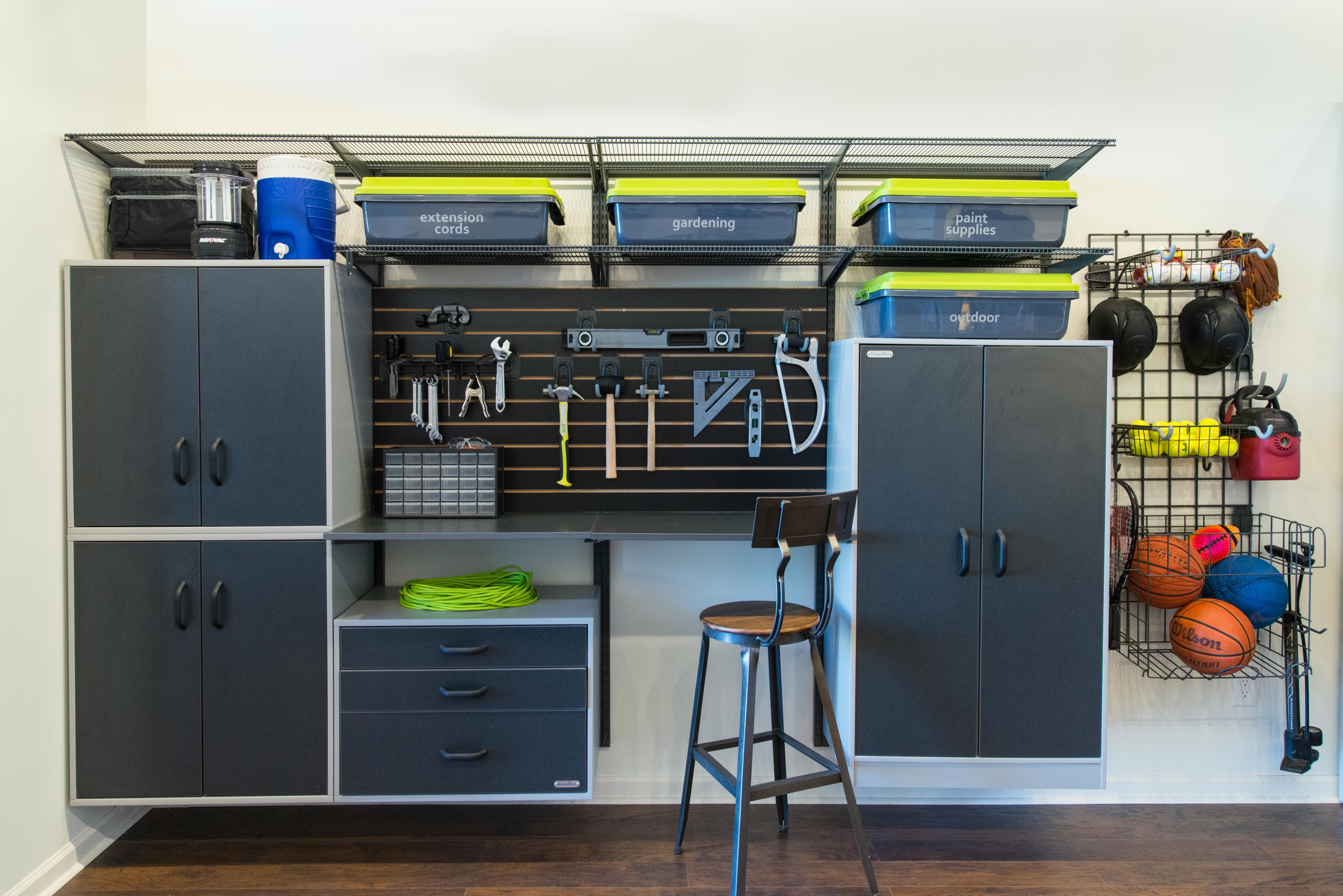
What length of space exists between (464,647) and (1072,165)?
2649 millimetres

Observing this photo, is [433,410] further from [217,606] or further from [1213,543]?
[1213,543]

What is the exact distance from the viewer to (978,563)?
7.42ft

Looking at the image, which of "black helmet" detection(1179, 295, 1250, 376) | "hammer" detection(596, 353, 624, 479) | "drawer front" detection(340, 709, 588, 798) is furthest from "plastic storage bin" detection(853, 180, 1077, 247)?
"drawer front" detection(340, 709, 588, 798)

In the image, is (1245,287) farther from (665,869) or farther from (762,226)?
(665,869)

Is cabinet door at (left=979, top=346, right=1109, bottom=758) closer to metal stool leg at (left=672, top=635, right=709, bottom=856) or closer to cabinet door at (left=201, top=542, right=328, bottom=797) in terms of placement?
metal stool leg at (left=672, top=635, right=709, bottom=856)

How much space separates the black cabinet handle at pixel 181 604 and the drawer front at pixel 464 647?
0.46m

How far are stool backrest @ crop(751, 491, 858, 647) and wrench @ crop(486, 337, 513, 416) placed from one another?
3.60 feet

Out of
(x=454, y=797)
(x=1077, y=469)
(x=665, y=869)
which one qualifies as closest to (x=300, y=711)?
(x=454, y=797)

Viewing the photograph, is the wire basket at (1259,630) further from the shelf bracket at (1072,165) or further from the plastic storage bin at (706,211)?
the plastic storage bin at (706,211)

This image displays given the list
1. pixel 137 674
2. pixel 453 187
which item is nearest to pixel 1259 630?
pixel 453 187

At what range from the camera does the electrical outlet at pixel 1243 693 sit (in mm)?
2729

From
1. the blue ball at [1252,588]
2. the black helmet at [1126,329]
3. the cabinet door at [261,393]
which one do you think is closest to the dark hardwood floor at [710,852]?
the blue ball at [1252,588]

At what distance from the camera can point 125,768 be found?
2199 millimetres

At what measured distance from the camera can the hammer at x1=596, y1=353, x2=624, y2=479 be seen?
2598mm
